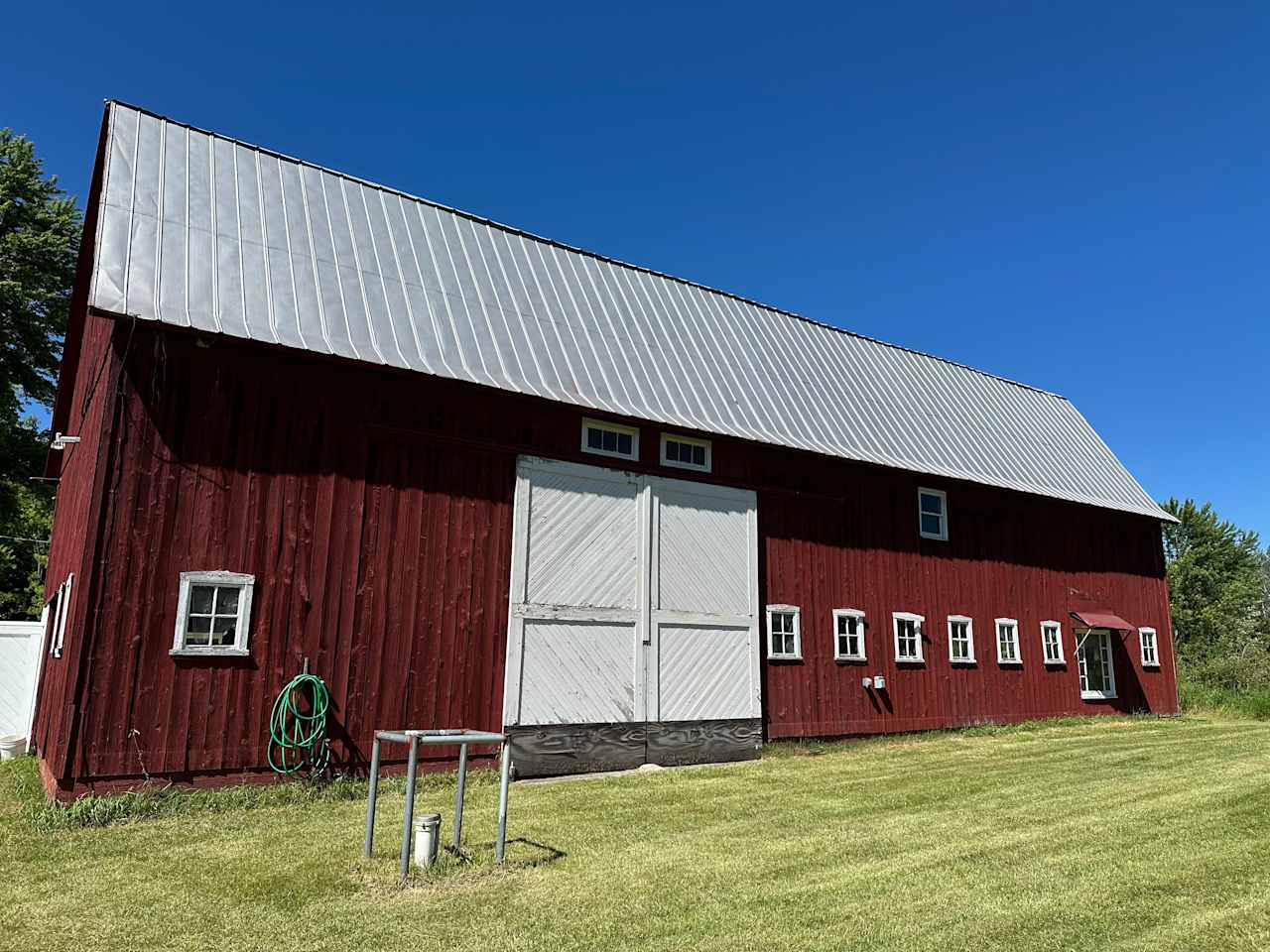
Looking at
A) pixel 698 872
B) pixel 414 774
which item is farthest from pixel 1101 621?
pixel 414 774

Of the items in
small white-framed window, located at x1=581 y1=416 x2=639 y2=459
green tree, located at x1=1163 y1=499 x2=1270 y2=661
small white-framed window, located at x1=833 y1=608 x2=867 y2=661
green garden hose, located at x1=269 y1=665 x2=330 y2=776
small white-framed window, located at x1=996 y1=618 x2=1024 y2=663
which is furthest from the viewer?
green tree, located at x1=1163 y1=499 x2=1270 y2=661

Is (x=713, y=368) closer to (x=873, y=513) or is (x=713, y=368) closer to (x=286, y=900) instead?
(x=873, y=513)

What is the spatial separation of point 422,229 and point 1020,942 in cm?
1238

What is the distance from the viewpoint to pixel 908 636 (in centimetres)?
1708

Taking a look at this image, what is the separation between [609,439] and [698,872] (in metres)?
7.43

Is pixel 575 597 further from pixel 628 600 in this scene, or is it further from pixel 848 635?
pixel 848 635

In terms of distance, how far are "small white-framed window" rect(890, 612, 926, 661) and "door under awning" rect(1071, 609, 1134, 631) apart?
5127mm

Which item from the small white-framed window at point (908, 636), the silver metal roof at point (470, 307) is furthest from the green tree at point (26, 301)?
the small white-framed window at point (908, 636)

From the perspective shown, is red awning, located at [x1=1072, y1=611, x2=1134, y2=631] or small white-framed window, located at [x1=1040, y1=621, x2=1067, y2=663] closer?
small white-framed window, located at [x1=1040, y1=621, x2=1067, y2=663]

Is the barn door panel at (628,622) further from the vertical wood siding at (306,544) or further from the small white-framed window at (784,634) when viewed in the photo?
the small white-framed window at (784,634)

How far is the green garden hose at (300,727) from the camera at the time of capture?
10242 millimetres

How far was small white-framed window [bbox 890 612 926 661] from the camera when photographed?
1684cm

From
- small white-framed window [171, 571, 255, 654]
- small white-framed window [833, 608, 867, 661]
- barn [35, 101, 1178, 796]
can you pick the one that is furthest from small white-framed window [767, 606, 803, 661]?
small white-framed window [171, 571, 255, 654]

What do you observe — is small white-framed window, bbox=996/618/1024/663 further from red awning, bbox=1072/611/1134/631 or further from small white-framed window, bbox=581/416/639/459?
small white-framed window, bbox=581/416/639/459
